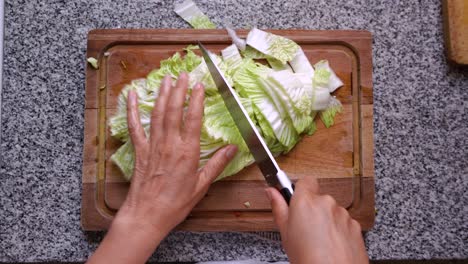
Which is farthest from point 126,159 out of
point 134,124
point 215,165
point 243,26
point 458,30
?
point 458,30

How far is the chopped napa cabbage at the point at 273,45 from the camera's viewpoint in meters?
1.03

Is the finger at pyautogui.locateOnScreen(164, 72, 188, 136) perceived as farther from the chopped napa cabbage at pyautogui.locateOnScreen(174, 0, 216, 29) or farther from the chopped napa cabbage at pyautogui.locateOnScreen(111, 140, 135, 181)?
the chopped napa cabbage at pyautogui.locateOnScreen(174, 0, 216, 29)

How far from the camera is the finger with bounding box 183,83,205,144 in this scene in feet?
3.09

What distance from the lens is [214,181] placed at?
1.03m

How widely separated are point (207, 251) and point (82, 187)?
12.4 inches

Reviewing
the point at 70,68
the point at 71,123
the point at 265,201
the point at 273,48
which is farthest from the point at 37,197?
the point at 273,48

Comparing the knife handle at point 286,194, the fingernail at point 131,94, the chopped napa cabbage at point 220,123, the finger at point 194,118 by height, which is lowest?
the knife handle at point 286,194

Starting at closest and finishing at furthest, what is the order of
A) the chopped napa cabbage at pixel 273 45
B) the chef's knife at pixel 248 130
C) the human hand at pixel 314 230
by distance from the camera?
1. the human hand at pixel 314 230
2. the chef's knife at pixel 248 130
3. the chopped napa cabbage at pixel 273 45

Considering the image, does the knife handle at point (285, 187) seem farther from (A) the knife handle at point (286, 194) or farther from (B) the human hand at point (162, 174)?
(B) the human hand at point (162, 174)

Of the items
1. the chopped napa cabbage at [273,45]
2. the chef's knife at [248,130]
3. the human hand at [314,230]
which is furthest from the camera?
the chopped napa cabbage at [273,45]

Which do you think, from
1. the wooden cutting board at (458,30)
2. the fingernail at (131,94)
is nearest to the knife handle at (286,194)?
the fingernail at (131,94)

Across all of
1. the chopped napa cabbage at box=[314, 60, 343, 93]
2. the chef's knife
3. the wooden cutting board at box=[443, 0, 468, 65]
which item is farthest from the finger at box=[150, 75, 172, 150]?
the wooden cutting board at box=[443, 0, 468, 65]

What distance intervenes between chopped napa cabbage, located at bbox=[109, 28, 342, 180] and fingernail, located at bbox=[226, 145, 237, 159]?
0.03 meters

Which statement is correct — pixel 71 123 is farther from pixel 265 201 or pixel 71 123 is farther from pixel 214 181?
pixel 265 201
